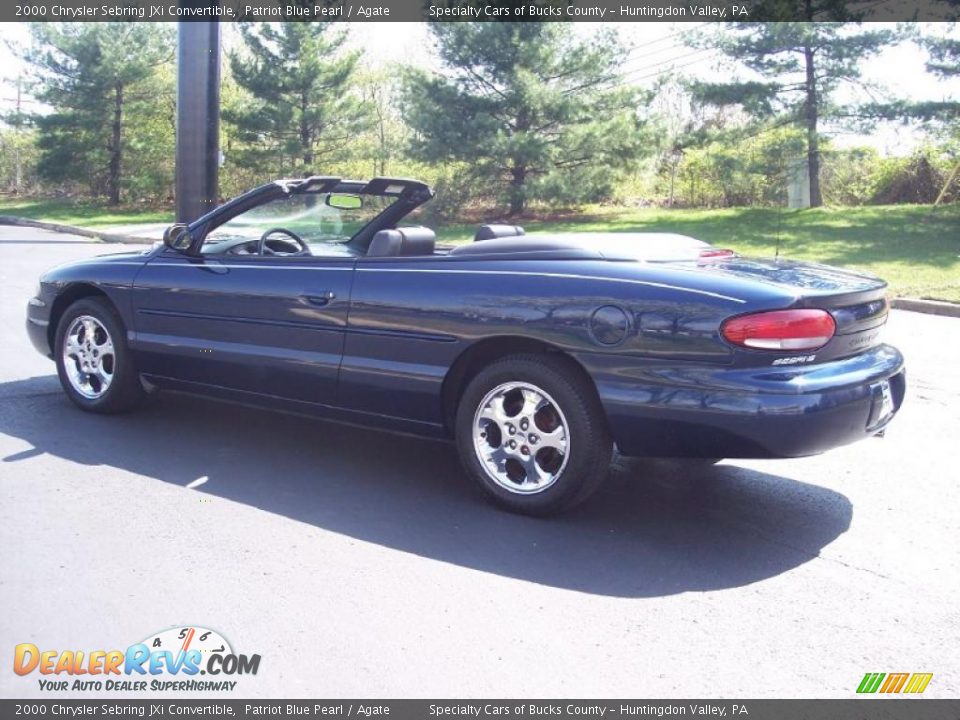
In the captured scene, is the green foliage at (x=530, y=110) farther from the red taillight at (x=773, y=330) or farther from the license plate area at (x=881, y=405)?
the red taillight at (x=773, y=330)

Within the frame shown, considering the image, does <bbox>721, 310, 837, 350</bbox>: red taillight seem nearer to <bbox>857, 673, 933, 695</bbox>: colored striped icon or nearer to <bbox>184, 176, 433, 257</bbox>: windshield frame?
<bbox>857, 673, 933, 695</bbox>: colored striped icon

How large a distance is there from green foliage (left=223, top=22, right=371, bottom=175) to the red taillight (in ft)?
89.3

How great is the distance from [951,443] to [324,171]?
26.9 meters

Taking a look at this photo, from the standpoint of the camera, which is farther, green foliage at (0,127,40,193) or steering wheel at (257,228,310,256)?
green foliage at (0,127,40,193)

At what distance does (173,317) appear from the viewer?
540 centimetres

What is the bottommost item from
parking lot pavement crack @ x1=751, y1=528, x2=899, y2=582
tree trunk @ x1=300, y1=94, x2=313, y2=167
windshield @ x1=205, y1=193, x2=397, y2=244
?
parking lot pavement crack @ x1=751, y1=528, x2=899, y2=582

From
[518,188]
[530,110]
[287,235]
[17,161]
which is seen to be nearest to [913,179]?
[530,110]

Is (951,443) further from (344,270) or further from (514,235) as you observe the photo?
(344,270)

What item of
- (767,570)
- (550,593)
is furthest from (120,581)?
(767,570)

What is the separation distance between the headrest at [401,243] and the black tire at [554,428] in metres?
0.93

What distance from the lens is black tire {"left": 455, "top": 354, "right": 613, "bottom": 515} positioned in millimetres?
4027

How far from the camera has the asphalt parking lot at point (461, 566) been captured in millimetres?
2957

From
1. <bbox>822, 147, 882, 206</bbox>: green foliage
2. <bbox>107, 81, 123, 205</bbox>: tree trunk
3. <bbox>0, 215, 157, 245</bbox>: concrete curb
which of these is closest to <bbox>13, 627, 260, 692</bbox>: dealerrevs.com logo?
<bbox>0, 215, 157, 245</bbox>: concrete curb

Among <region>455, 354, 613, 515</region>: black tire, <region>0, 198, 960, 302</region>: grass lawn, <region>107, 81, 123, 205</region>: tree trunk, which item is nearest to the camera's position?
<region>455, 354, 613, 515</region>: black tire
